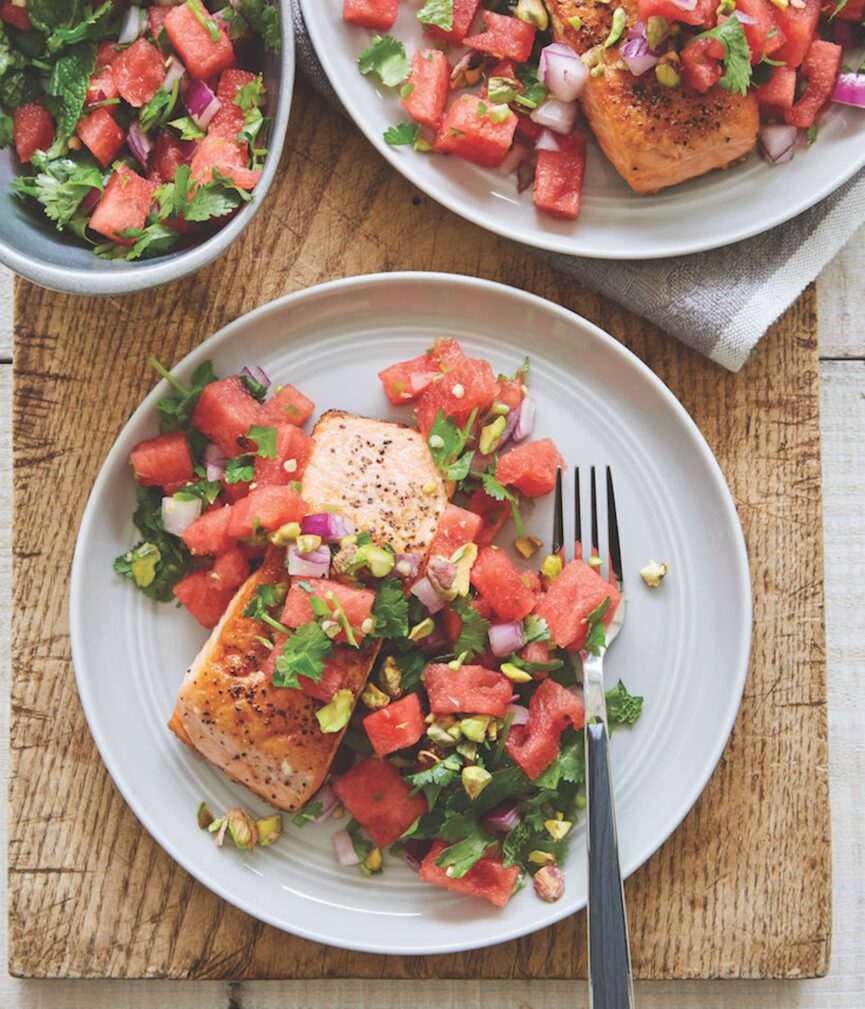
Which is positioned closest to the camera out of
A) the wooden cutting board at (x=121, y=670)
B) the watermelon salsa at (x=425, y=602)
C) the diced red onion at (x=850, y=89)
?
the watermelon salsa at (x=425, y=602)

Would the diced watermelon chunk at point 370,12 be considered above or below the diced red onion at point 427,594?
above

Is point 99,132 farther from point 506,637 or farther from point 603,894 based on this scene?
point 603,894

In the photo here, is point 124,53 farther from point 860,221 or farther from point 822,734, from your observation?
point 822,734

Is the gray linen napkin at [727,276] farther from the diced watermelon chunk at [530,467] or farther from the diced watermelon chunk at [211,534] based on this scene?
the diced watermelon chunk at [211,534]

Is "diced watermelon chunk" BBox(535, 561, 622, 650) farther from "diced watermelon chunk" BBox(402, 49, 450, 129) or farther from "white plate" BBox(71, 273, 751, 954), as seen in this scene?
"diced watermelon chunk" BBox(402, 49, 450, 129)

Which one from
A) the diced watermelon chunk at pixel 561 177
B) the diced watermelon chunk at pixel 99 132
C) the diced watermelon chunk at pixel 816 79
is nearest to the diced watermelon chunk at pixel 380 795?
the diced watermelon chunk at pixel 561 177

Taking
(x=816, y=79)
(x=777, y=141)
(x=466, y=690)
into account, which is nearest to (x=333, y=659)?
(x=466, y=690)

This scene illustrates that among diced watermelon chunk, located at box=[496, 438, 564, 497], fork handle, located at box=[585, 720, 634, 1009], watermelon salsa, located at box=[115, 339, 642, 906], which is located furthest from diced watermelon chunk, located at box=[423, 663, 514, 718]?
diced watermelon chunk, located at box=[496, 438, 564, 497]
